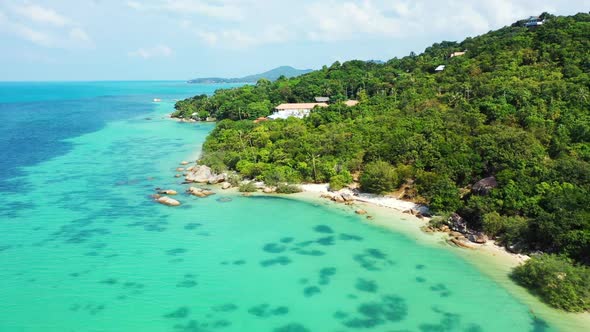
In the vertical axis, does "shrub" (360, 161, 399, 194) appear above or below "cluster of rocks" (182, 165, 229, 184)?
above

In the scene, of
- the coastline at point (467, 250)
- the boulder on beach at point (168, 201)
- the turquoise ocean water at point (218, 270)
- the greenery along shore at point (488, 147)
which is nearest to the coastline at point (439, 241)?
the coastline at point (467, 250)

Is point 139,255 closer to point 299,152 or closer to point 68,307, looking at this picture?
point 68,307

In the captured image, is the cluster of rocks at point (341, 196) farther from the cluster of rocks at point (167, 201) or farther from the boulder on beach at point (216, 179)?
the cluster of rocks at point (167, 201)

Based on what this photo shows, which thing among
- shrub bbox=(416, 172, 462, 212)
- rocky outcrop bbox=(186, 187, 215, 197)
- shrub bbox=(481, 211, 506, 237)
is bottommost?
rocky outcrop bbox=(186, 187, 215, 197)

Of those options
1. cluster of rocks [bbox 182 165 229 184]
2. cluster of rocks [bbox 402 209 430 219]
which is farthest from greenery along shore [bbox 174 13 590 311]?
cluster of rocks [bbox 182 165 229 184]

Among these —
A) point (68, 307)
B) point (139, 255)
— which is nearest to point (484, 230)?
point (139, 255)

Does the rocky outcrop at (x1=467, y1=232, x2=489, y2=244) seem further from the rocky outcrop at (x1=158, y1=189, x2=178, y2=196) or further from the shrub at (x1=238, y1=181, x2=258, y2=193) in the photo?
the rocky outcrop at (x1=158, y1=189, x2=178, y2=196)

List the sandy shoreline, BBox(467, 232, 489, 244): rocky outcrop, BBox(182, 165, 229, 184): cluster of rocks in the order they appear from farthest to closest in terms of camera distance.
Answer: BBox(182, 165, 229, 184): cluster of rocks → BBox(467, 232, 489, 244): rocky outcrop → the sandy shoreline
